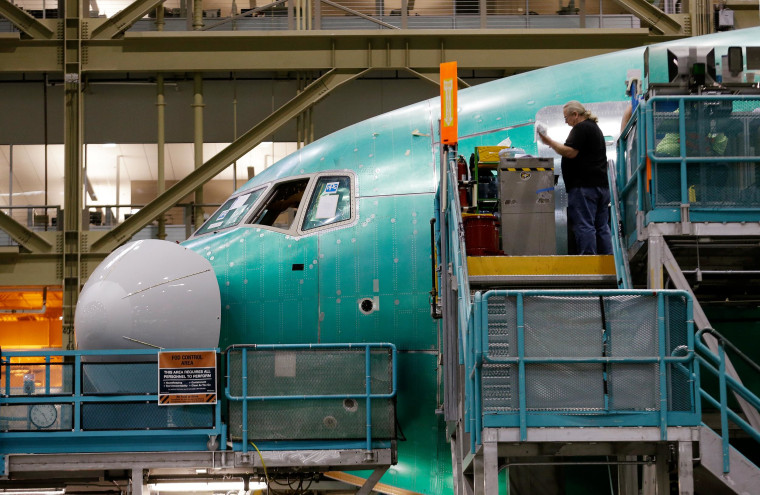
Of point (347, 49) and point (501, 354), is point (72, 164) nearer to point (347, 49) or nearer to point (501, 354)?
point (347, 49)

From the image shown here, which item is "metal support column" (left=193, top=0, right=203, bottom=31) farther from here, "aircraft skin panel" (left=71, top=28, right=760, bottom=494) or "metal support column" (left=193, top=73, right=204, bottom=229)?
"aircraft skin panel" (left=71, top=28, right=760, bottom=494)

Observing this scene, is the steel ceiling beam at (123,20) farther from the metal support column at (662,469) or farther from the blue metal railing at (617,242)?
the metal support column at (662,469)

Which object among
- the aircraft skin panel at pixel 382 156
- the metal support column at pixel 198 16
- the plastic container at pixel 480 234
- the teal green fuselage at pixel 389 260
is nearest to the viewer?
the plastic container at pixel 480 234

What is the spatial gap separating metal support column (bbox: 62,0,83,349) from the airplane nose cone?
14.4m

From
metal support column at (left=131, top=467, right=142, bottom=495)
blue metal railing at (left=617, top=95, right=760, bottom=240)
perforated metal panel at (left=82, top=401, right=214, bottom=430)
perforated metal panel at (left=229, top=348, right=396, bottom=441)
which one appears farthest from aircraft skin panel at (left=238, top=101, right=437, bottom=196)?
metal support column at (left=131, top=467, right=142, bottom=495)

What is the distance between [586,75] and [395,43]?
14.0 metres

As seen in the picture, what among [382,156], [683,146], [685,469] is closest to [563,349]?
[685,469]

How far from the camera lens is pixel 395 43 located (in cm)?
2988

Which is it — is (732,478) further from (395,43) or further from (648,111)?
(395,43)

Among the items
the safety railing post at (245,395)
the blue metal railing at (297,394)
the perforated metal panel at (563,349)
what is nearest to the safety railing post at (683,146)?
the perforated metal panel at (563,349)

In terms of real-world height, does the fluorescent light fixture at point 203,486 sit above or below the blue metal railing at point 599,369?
below

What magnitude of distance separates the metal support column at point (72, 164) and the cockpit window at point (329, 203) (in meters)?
14.8

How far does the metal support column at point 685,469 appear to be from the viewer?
32.8ft

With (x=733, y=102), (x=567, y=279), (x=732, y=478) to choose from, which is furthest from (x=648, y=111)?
(x=732, y=478)
